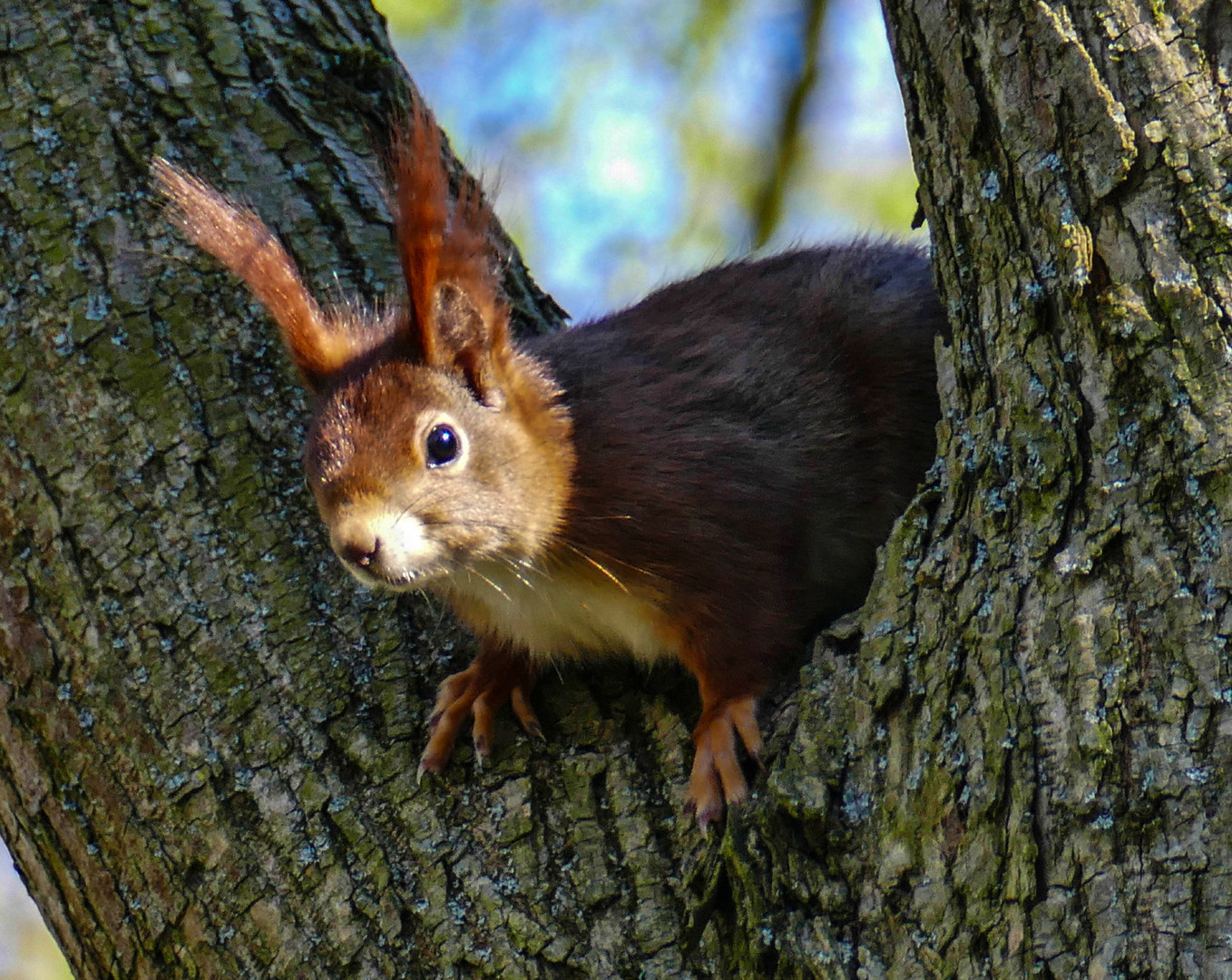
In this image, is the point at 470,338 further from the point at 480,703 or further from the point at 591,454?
the point at 480,703

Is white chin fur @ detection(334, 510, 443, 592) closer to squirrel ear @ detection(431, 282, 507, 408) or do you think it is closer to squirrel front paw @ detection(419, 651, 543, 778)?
squirrel front paw @ detection(419, 651, 543, 778)

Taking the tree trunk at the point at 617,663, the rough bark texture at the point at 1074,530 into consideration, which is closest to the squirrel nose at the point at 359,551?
the tree trunk at the point at 617,663

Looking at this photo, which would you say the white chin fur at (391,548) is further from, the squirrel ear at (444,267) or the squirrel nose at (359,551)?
Result: the squirrel ear at (444,267)

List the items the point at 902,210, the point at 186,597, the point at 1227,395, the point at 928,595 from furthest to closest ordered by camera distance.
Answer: the point at 902,210
the point at 186,597
the point at 928,595
the point at 1227,395

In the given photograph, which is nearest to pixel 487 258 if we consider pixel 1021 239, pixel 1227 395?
pixel 1021 239

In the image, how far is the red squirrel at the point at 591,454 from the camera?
103 inches

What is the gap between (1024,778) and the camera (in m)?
1.87

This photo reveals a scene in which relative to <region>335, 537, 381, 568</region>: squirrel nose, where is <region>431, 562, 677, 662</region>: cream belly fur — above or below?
below

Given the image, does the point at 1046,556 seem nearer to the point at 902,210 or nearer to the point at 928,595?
the point at 928,595

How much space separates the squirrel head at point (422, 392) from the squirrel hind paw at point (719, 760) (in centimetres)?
60

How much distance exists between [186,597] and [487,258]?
96 cm

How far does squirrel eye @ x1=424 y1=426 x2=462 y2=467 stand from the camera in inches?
107

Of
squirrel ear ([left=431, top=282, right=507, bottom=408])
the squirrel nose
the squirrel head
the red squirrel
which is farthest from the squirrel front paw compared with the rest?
squirrel ear ([left=431, top=282, right=507, bottom=408])

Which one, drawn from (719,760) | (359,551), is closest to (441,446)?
(359,551)
